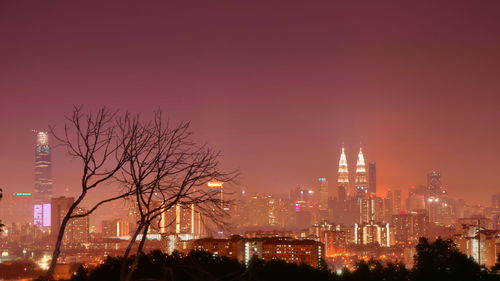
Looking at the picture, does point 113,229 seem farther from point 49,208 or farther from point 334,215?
point 334,215

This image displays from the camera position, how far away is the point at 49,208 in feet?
232

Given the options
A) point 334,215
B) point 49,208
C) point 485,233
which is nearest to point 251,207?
point 334,215

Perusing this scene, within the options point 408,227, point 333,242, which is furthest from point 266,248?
point 408,227

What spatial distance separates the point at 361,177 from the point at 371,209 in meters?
10.2

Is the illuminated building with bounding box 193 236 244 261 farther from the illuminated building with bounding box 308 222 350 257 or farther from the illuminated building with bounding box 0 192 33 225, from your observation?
the illuminated building with bounding box 0 192 33 225

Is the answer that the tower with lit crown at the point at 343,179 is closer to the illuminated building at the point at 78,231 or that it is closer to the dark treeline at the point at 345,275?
the illuminated building at the point at 78,231

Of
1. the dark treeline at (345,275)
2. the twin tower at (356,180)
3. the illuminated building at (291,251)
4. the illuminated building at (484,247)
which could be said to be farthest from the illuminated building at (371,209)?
the dark treeline at (345,275)

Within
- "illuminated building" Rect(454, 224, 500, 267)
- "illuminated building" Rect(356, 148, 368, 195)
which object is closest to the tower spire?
"illuminated building" Rect(356, 148, 368, 195)

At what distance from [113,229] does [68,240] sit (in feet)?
30.3

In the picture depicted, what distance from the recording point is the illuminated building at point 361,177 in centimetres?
9869

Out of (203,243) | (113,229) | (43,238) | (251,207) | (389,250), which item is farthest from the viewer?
(251,207)

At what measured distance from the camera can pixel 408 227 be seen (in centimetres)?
7025

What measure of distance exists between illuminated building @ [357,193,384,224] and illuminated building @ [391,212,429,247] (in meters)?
18.3

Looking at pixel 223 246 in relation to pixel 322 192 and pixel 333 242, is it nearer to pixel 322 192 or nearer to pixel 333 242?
pixel 333 242
